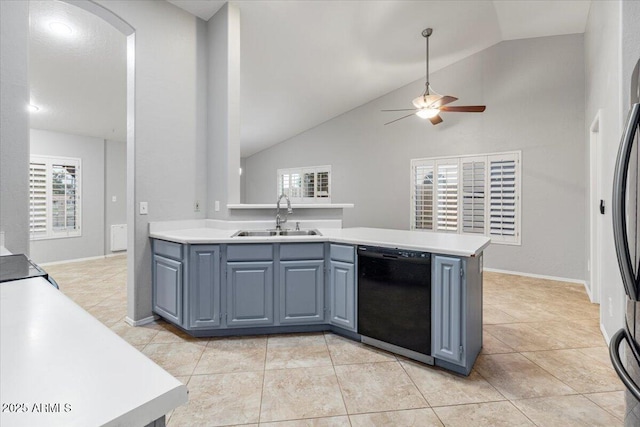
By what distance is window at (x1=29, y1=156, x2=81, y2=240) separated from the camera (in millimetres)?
5379

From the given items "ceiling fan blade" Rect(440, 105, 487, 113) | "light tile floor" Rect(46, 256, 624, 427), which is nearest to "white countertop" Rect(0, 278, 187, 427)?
"light tile floor" Rect(46, 256, 624, 427)

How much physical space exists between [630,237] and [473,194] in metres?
4.49

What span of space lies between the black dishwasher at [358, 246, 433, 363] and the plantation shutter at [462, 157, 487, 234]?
343 centimetres

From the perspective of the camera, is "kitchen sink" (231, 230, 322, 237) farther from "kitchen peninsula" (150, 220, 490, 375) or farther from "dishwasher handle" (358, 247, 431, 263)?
"dishwasher handle" (358, 247, 431, 263)

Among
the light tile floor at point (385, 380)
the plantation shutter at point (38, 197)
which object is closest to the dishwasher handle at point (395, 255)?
the light tile floor at point (385, 380)

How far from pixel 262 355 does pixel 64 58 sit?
376cm

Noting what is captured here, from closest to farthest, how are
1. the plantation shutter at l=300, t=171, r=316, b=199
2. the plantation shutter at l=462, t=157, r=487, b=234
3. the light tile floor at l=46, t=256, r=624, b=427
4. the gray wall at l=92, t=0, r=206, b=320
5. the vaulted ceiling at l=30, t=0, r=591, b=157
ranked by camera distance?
the light tile floor at l=46, t=256, r=624, b=427 → the gray wall at l=92, t=0, r=206, b=320 → the vaulted ceiling at l=30, t=0, r=591, b=157 → the plantation shutter at l=462, t=157, r=487, b=234 → the plantation shutter at l=300, t=171, r=316, b=199

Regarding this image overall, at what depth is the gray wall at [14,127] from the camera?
5.86 feet

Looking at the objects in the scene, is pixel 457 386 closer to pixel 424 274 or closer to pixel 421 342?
pixel 421 342

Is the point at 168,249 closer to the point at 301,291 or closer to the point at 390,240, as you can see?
the point at 301,291

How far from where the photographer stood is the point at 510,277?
473 cm

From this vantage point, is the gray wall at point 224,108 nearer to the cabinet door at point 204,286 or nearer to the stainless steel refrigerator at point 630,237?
the cabinet door at point 204,286

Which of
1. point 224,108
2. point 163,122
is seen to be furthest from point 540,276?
point 163,122

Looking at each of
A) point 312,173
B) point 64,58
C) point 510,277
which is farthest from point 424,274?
point 312,173
